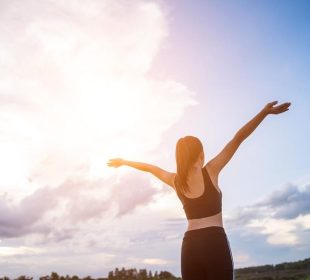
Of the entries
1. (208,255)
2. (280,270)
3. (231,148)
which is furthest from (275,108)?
(280,270)

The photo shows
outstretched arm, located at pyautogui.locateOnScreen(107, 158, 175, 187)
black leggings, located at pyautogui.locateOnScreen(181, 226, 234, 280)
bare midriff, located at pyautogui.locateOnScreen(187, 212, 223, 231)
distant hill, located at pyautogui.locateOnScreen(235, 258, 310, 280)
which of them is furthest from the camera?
distant hill, located at pyautogui.locateOnScreen(235, 258, 310, 280)

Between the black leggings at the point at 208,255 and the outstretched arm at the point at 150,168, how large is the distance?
36.2 inches

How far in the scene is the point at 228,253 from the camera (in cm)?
449

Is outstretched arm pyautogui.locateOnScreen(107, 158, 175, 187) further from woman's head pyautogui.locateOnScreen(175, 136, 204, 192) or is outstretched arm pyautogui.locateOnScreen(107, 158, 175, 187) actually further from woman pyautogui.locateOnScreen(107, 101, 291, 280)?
woman's head pyautogui.locateOnScreen(175, 136, 204, 192)

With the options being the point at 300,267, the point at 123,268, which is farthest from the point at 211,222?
the point at 300,267

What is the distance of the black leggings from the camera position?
4395mm

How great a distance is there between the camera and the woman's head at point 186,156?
475 cm

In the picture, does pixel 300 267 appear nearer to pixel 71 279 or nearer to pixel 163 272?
pixel 163 272

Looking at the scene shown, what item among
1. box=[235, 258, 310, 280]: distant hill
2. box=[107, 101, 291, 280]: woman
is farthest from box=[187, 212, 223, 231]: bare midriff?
box=[235, 258, 310, 280]: distant hill

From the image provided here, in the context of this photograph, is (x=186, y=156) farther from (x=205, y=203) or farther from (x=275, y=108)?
(x=275, y=108)

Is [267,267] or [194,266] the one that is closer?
[194,266]

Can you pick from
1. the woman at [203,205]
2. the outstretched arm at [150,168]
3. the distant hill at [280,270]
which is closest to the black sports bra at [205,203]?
the woman at [203,205]

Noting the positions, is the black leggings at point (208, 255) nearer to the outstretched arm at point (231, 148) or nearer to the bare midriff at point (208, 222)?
the bare midriff at point (208, 222)

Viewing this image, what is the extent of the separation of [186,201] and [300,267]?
1536 inches
